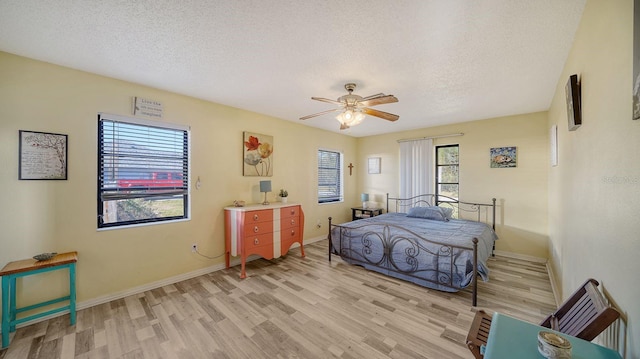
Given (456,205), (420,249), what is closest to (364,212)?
(456,205)

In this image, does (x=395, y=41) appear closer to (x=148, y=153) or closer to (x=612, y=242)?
(x=612, y=242)

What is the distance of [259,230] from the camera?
3553 mm

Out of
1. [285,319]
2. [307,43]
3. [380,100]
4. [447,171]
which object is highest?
[307,43]

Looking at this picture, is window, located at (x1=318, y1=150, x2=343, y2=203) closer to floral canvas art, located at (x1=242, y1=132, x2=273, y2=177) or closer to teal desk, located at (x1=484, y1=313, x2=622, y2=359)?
floral canvas art, located at (x1=242, y1=132, x2=273, y2=177)

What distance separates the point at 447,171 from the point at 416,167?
24.2 inches

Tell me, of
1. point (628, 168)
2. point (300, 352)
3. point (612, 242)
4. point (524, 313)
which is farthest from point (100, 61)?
point (524, 313)

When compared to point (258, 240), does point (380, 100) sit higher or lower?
higher

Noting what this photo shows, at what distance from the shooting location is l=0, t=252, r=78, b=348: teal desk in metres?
1.99

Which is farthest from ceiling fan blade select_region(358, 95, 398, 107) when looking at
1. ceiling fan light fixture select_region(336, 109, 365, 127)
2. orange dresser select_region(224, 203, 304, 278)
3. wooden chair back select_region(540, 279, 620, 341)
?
orange dresser select_region(224, 203, 304, 278)

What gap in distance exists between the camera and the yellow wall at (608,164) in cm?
90

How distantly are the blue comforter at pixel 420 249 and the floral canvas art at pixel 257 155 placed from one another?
1.66 m

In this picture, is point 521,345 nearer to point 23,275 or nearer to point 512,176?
point 23,275

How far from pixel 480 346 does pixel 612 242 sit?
0.85m

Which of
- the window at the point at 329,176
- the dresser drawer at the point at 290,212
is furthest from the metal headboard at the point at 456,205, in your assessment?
the dresser drawer at the point at 290,212
